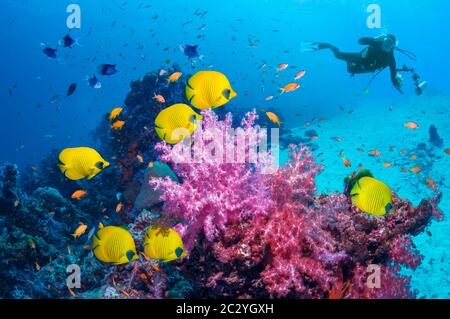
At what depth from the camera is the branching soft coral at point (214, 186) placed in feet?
10.7

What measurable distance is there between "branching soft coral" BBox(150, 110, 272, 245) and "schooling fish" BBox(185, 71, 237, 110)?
91 centimetres

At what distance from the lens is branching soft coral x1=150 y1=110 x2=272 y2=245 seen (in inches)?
129

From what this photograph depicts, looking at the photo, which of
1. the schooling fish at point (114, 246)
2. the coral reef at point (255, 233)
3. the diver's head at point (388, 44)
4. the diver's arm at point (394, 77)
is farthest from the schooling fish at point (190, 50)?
the schooling fish at point (114, 246)

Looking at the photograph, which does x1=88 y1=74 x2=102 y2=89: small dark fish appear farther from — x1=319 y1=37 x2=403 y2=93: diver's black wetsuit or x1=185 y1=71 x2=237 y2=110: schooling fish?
x1=319 y1=37 x2=403 y2=93: diver's black wetsuit

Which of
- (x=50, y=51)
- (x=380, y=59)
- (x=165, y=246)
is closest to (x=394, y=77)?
(x=380, y=59)

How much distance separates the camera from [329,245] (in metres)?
3.18

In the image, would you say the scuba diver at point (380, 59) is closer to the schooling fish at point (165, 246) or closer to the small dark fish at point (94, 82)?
the schooling fish at point (165, 246)

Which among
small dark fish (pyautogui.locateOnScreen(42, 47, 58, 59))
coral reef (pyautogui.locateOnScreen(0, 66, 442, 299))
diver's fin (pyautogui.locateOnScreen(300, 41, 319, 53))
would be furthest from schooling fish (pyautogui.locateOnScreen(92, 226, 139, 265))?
diver's fin (pyautogui.locateOnScreen(300, 41, 319, 53))

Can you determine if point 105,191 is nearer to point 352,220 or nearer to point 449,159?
point 352,220

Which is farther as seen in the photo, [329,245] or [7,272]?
[7,272]

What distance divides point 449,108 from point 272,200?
78.5ft

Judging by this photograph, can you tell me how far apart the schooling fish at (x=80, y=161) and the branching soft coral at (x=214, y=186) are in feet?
2.44
